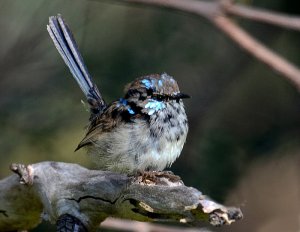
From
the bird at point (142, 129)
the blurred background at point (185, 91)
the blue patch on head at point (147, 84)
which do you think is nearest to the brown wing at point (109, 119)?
the bird at point (142, 129)

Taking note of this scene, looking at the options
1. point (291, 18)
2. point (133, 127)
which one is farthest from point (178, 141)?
point (291, 18)

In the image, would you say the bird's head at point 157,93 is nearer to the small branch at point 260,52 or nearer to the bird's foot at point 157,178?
the bird's foot at point 157,178

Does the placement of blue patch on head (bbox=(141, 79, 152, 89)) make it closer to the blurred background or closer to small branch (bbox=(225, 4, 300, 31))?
small branch (bbox=(225, 4, 300, 31))

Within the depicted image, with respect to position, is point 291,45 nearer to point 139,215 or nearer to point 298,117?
point 298,117

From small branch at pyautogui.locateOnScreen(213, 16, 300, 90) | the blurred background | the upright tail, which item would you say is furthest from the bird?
the blurred background

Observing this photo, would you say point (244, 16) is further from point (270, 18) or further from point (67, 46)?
point (67, 46)
